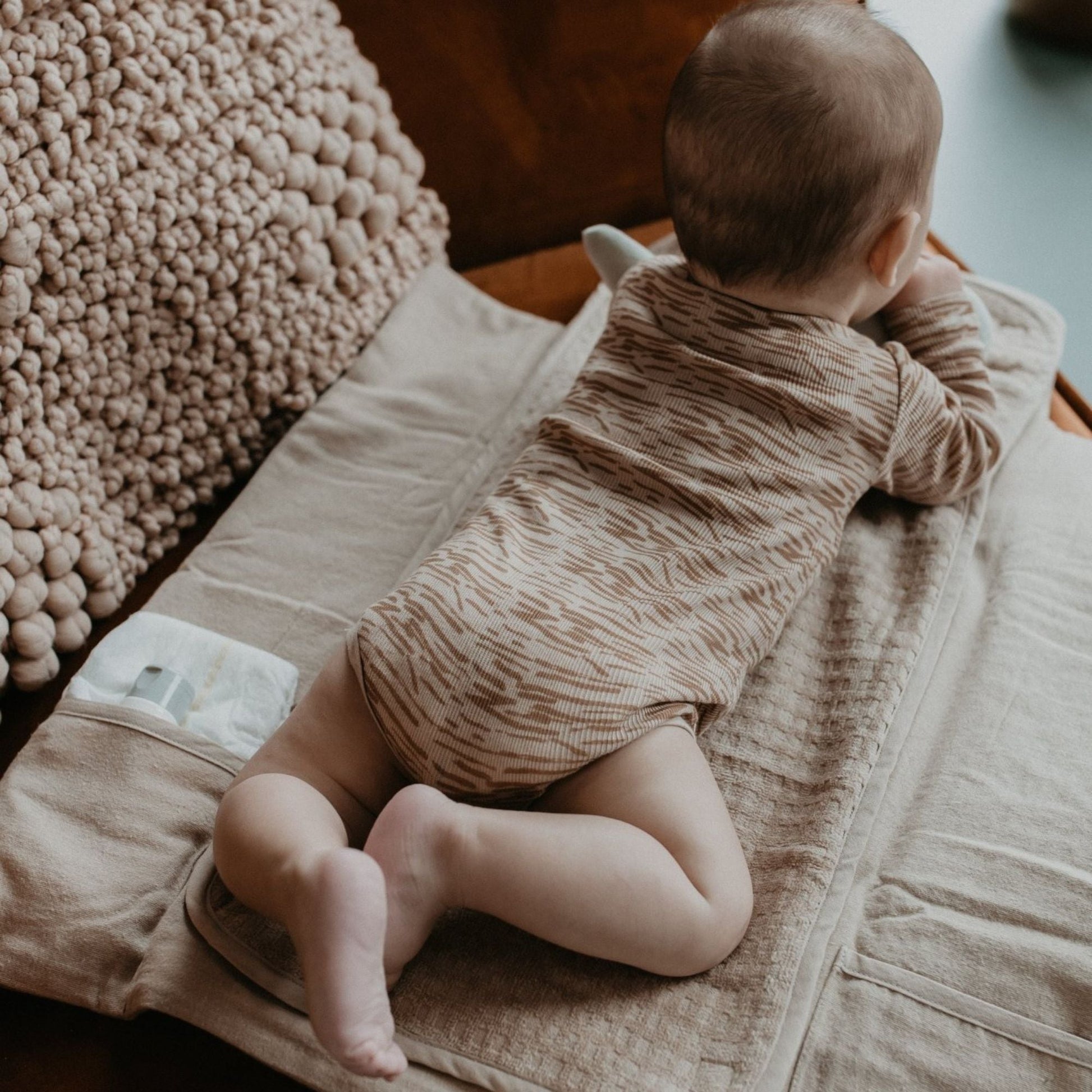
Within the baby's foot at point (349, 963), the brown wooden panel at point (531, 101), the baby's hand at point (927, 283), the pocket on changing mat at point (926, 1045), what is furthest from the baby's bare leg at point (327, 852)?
the brown wooden panel at point (531, 101)

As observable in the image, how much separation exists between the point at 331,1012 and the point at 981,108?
1421 millimetres

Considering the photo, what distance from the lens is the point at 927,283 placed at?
43.0 inches

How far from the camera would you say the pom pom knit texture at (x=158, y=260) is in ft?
3.05

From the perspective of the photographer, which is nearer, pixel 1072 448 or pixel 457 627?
pixel 457 627

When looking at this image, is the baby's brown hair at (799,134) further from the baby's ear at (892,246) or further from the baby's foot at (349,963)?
the baby's foot at (349,963)

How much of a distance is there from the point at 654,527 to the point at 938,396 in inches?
11.8

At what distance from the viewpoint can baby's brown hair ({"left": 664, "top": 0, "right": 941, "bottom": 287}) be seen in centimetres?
87

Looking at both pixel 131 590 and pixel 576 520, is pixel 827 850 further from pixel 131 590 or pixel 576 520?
pixel 131 590

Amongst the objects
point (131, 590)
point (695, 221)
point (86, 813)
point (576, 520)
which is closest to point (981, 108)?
point (695, 221)

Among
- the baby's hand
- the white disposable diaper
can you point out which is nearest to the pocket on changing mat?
the white disposable diaper

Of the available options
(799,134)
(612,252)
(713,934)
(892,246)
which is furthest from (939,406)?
(713,934)

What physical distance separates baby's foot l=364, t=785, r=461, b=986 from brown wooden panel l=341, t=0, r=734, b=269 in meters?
0.94

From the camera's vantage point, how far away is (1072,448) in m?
1.13

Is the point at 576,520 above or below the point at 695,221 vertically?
below
